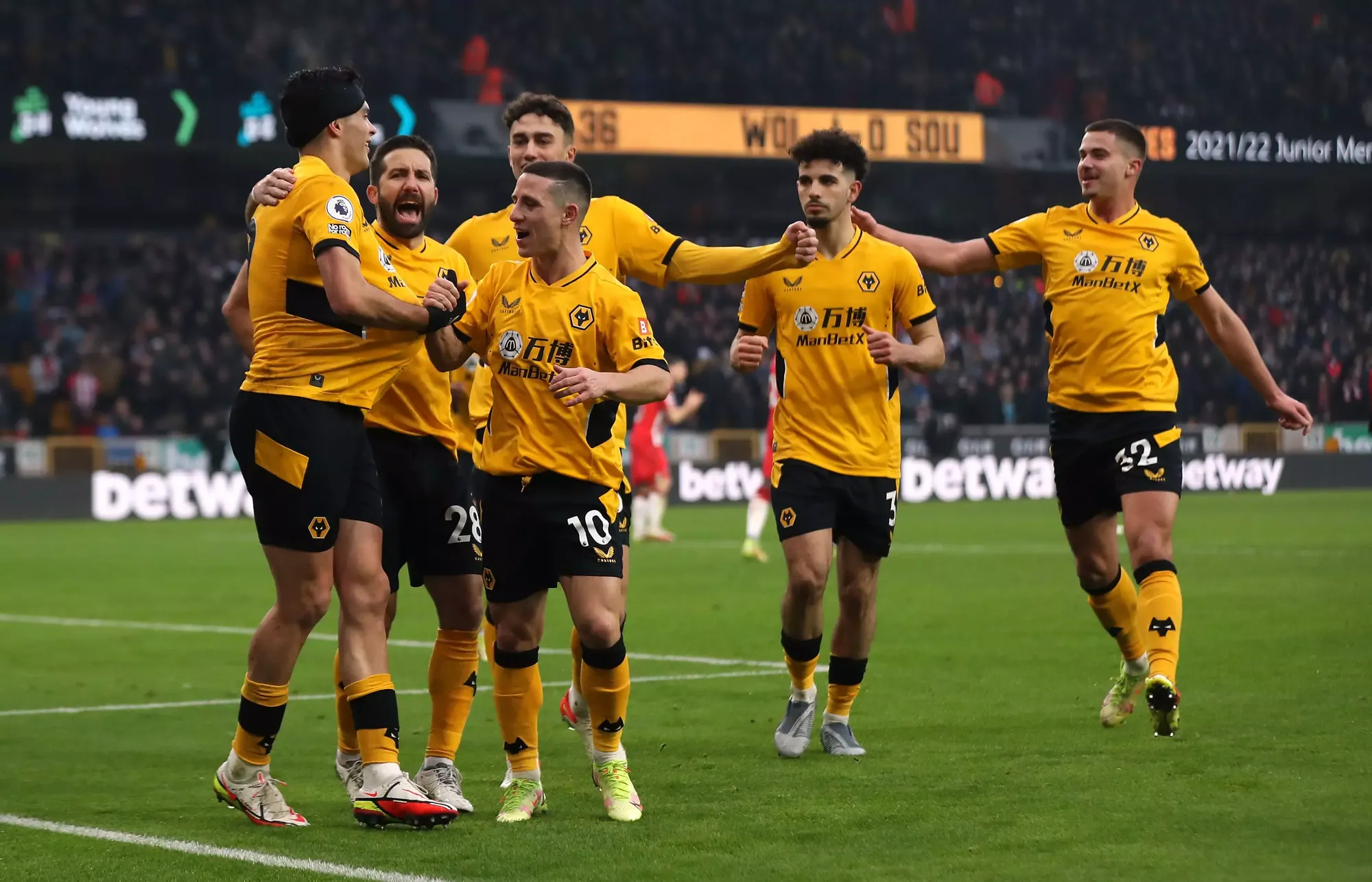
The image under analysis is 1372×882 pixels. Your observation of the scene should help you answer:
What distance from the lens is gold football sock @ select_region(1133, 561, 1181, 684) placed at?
24.4 feet

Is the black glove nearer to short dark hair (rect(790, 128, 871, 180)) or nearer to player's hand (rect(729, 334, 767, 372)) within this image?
player's hand (rect(729, 334, 767, 372))

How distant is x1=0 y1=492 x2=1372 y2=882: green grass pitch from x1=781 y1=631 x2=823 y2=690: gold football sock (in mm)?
318

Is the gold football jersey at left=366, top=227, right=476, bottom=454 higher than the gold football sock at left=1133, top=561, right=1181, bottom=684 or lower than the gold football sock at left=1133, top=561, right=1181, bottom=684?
higher

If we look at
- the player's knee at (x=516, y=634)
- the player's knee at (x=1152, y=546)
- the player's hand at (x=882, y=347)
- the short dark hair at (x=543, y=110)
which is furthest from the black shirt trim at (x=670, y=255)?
the player's knee at (x=1152, y=546)

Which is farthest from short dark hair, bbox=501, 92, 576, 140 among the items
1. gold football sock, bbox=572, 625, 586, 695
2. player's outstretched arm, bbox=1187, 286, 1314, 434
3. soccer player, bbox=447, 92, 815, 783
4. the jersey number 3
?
player's outstretched arm, bbox=1187, 286, 1314, 434

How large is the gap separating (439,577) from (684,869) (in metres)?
1.77

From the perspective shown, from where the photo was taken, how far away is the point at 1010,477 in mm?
32438

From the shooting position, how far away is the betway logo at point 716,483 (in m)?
30.5

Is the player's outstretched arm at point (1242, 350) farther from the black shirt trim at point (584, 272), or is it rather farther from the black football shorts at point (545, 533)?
the black football shorts at point (545, 533)

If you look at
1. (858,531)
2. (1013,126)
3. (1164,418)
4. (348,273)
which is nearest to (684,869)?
(348,273)

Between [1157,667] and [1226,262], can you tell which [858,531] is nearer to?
[1157,667]

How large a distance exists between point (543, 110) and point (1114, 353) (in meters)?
2.70

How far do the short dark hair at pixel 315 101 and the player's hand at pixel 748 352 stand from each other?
1957 millimetres

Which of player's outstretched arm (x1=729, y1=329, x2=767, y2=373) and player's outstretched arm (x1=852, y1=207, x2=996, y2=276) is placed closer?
player's outstretched arm (x1=729, y1=329, x2=767, y2=373)
